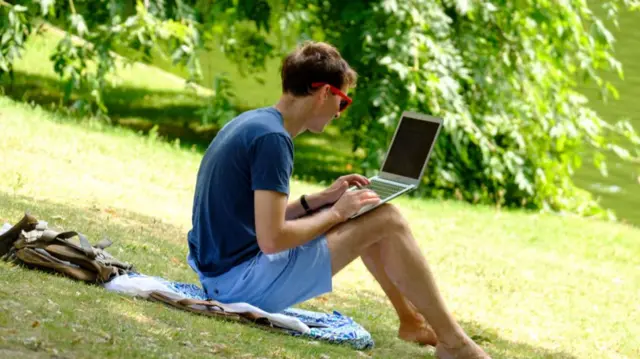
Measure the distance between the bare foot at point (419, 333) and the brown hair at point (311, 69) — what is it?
4.17ft

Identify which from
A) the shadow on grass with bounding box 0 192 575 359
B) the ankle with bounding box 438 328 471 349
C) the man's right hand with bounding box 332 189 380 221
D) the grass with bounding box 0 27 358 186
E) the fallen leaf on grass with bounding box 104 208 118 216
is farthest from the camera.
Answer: the grass with bounding box 0 27 358 186

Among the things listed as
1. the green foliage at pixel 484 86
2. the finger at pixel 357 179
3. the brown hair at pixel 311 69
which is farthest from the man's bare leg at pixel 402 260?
the green foliage at pixel 484 86

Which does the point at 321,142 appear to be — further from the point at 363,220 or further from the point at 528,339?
the point at 363,220

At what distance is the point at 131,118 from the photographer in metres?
14.7

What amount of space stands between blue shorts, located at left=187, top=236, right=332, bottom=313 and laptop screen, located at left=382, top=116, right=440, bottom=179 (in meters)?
0.70

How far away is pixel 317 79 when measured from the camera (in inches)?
211

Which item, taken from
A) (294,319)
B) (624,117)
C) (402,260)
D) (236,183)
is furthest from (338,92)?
(624,117)

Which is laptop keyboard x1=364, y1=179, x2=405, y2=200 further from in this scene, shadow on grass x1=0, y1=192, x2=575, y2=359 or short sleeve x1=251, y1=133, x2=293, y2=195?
shadow on grass x1=0, y1=192, x2=575, y2=359

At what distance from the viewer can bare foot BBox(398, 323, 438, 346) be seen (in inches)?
231

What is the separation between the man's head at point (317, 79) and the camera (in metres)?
5.36

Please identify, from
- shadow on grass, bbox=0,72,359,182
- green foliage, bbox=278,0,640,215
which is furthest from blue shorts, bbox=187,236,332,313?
shadow on grass, bbox=0,72,359,182

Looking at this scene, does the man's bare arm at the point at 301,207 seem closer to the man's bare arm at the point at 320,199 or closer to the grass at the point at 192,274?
the man's bare arm at the point at 320,199

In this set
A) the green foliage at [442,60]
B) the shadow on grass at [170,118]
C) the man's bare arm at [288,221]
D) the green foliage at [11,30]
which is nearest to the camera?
the man's bare arm at [288,221]

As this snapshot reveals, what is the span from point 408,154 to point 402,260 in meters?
0.73
